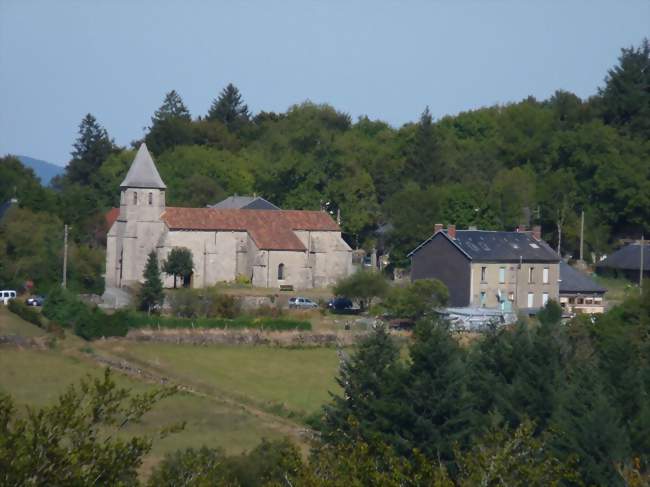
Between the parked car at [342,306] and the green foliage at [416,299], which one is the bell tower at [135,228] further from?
the green foliage at [416,299]

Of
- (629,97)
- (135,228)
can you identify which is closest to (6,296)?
(135,228)

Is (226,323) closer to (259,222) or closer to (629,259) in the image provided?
(259,222)

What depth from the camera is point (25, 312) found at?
47094 mm

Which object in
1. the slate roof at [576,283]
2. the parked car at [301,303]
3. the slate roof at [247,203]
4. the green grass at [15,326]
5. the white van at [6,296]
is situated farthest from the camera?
the slate roof at [247,203]

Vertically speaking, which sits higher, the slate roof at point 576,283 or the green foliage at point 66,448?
the slate roof at point 576,283

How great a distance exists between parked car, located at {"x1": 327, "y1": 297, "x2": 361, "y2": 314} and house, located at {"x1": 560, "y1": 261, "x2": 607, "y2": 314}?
8.45 m

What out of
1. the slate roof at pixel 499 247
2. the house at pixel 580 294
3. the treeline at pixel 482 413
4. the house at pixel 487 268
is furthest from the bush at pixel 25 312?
the house at pixel 580 294

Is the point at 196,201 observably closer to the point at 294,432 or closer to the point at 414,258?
the point at 414,258

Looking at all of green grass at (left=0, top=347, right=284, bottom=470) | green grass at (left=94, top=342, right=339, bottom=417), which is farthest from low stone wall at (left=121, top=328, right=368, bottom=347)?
green grass at (left=0, top=347, right=284, bottom=470)

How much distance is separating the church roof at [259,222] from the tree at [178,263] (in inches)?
61.5

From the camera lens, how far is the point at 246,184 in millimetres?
78250

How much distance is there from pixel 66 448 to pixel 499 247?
149 feet

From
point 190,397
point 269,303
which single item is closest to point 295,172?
point 269,303

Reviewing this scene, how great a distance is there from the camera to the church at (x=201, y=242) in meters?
58.3
